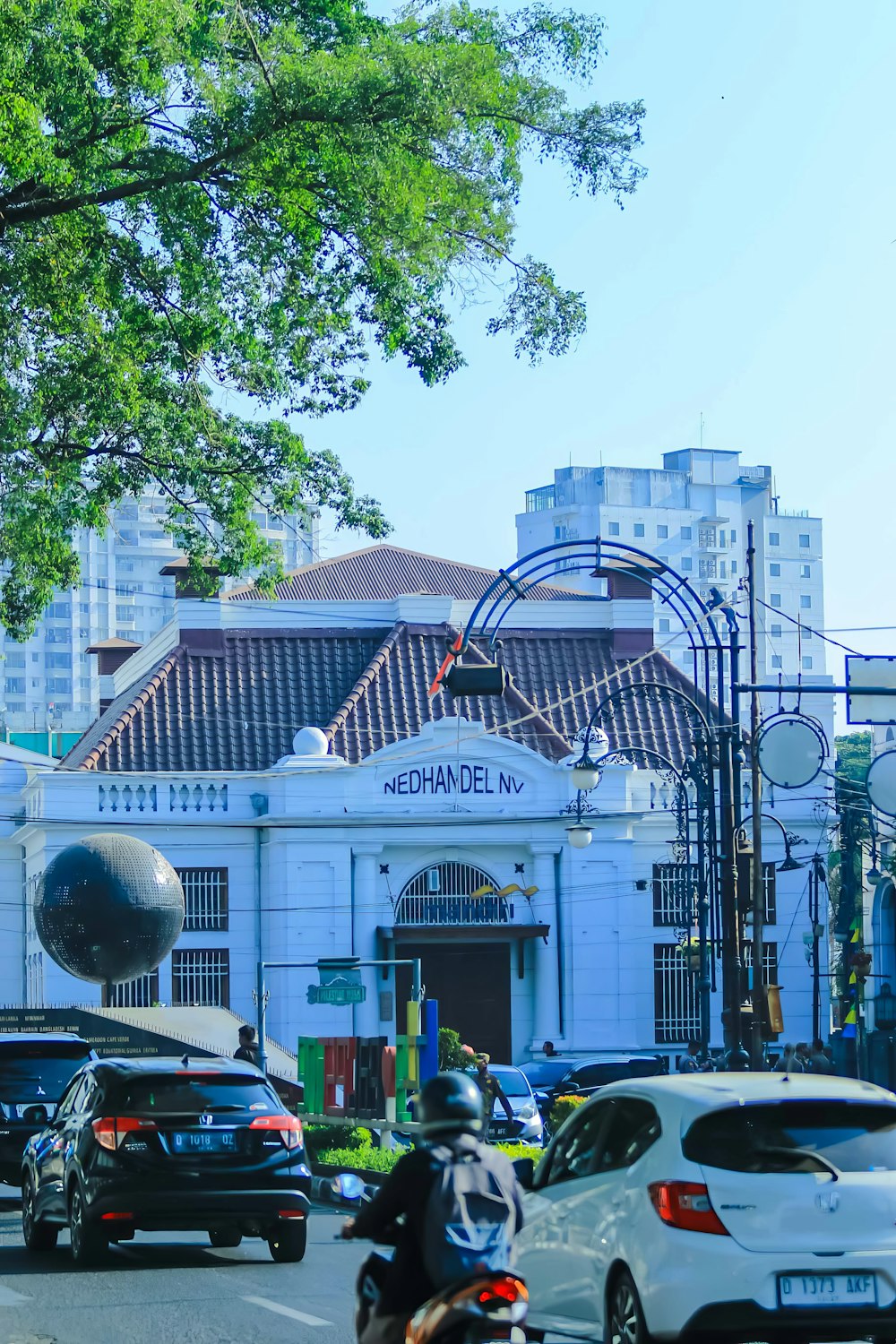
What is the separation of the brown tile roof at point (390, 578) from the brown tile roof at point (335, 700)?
6.77 metres

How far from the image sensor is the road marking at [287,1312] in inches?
458

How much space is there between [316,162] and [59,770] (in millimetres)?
27799

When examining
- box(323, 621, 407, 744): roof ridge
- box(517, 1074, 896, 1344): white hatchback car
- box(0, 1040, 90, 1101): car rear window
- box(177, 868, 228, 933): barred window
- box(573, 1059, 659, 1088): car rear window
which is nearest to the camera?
box(517, 1074, 896, 1344): white hatchback car

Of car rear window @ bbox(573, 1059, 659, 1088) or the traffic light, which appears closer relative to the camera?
the traffic light

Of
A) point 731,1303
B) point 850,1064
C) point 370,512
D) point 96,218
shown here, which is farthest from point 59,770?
point 731,1303

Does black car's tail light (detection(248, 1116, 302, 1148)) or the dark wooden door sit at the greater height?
black car's tail light (detection(248, 1116, 302, 1148))

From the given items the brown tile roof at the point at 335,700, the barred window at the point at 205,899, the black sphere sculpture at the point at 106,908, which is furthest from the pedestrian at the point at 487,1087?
the brown tile roof at the point at 335,700

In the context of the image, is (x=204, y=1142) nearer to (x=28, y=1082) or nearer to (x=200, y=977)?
(x=28, y=1082)

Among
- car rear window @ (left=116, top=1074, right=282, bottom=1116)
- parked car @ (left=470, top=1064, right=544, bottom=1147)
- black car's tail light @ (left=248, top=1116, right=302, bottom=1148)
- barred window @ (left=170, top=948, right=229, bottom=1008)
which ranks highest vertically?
car rear window @ (left=116, top=1074, right=282, bottom=1116)

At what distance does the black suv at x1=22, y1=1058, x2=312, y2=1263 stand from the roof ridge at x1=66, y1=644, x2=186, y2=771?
30102 mm

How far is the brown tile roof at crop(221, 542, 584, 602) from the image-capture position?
186 feet

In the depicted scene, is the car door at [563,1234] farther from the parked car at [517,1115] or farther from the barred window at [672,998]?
the barred window at [672,998]

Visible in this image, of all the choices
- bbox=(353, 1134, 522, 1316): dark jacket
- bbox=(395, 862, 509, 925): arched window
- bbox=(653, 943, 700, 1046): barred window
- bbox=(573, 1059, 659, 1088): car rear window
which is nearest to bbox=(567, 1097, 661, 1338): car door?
bbox=(353, 1134, 522, 1316): dark jacket

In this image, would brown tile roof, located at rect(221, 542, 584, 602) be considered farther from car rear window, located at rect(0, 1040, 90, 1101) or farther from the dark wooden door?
car rear window, located at rect(0, 1040, 90, 1101)
